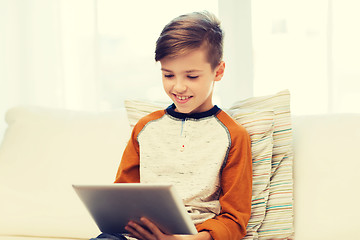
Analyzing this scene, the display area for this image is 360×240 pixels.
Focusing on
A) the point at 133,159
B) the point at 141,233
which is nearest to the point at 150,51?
the point at 133,159

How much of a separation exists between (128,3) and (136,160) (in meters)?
1.31

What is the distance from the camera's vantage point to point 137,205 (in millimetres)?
1102

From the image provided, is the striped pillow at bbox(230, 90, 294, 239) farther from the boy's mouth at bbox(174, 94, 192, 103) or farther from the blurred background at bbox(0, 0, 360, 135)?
the blurred background at bbox(0, 0, 360, 135)

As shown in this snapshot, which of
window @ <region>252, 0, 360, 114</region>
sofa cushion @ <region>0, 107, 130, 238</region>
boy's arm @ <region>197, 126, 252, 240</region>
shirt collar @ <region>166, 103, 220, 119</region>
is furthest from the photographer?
window @ <region>252, 0, 360, 114</region>

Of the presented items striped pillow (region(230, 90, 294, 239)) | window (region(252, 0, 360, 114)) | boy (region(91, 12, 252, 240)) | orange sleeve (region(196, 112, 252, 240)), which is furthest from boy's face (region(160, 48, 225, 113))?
window (region(252, 0, 360, 114))

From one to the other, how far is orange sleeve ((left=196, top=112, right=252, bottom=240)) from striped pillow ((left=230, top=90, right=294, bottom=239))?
0.14 meters

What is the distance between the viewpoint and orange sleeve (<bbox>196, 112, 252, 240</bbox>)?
1265mm

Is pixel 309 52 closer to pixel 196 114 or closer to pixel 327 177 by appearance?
pixel 327 177

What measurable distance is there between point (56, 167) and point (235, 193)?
0.74m

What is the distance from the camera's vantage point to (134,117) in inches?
63.9

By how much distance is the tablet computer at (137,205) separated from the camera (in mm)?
1038

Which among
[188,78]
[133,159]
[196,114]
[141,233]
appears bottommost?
[141,233]

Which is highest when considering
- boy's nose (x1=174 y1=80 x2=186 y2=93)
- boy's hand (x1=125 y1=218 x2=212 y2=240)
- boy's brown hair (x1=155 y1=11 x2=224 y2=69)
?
boy's brown hair (x1=155 y1=11 x2=224 y2=69)

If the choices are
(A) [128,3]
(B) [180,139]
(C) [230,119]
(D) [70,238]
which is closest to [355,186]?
(C) [230,119]
